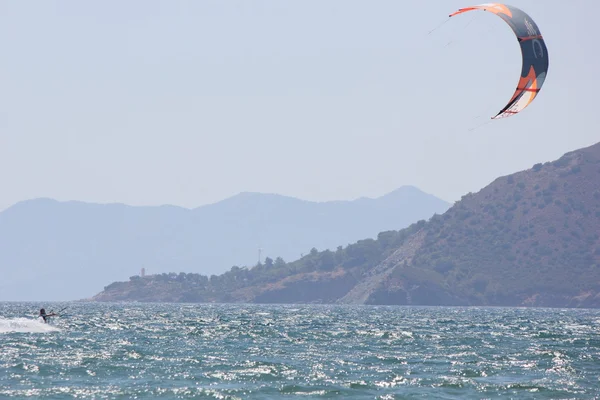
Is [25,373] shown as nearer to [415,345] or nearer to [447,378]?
[447,378]

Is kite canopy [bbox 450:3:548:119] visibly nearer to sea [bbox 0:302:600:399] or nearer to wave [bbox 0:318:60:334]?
sea [bbox 0:302:600:399]

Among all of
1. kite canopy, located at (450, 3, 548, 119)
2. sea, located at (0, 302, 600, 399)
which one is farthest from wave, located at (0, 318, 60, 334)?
kite canopy, located at (450, 3, 548, 119)

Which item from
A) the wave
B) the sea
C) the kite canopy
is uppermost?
the kite canopy

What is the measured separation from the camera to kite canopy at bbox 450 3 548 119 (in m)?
58.2

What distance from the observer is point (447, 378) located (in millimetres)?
49219

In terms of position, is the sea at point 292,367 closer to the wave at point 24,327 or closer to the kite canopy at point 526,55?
A: the wave at point 24,327

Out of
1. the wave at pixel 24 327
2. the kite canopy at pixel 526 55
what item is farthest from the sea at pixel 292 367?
the kite canopy at pixel 526 55

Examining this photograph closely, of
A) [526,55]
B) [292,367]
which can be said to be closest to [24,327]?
[292,367]

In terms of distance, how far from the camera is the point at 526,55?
58469 millimetres

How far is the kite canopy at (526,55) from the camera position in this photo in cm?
5819

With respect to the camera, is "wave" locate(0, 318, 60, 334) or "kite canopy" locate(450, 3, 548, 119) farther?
"wave" locate(0, 318, 60, 334)

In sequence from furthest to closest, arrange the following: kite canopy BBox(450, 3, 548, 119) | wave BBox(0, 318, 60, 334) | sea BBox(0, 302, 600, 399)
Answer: wave BBox(0, 318, 60, 334)
kite canopy BBox(450, 3, 548, 119)
sea BBox(0, 302, 600, 399)

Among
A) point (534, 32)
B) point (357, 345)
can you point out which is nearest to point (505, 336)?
point (357, 345)

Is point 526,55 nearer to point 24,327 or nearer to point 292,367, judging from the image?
point 292,367
